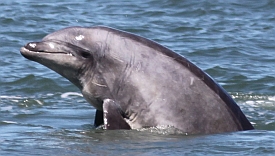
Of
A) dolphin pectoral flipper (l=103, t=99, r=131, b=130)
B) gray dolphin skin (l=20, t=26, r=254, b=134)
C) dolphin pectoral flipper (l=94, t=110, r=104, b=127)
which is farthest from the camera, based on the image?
dolphin pectoral flipper (l=94, t=110, r=104, b=127)

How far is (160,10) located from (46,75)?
7915mm

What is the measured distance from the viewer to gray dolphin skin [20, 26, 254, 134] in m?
9.38

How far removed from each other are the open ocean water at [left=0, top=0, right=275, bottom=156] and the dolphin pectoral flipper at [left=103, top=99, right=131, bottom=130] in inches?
3.3

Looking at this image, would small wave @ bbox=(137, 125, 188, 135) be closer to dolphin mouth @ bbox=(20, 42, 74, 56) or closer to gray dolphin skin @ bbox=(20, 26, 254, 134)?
gray dolphin skin @ bbox=(20, 26, 254, 134)

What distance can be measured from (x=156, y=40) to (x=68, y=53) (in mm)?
9028

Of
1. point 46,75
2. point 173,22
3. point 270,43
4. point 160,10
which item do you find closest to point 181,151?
point 46,75

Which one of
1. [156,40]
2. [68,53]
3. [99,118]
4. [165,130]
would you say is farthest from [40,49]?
[156,40]

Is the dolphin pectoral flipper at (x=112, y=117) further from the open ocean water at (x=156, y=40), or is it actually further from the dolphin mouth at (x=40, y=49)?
the dolphin mouth at (x=40, y=49)

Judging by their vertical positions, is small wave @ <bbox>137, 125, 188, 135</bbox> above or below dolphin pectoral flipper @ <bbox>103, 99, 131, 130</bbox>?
below

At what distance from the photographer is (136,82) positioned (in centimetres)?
941

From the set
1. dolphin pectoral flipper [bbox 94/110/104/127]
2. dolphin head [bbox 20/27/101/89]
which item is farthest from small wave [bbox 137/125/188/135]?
dolphin head [bbox 20/27/101/89]

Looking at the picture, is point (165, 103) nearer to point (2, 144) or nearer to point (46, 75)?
point (2, 144)

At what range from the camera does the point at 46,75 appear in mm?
15031

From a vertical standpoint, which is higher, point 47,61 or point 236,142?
point 47,61
